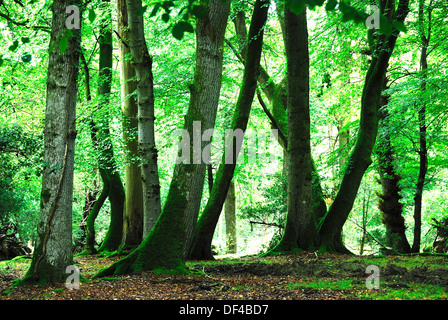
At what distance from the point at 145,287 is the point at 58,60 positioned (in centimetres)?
316

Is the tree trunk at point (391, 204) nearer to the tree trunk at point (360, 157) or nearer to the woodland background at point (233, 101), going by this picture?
the woodland background at point (233, 101)

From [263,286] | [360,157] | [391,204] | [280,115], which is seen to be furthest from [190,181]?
[391,204]

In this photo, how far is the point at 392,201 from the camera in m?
12.5

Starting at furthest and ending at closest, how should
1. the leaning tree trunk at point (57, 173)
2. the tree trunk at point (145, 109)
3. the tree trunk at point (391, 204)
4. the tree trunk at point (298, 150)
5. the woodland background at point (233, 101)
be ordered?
the tree trunk at point (391, 204)
the tree trunk at point (298, 150)
the woodland background at point (233, 101)
the tree trunk at point (145, 109)
the leaning tree trunk at point (57, 173)

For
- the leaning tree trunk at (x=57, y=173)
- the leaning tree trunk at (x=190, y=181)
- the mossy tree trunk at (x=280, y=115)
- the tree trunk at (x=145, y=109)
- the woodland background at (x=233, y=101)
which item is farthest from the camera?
the mossy tree trunk at (x=280, y=115)

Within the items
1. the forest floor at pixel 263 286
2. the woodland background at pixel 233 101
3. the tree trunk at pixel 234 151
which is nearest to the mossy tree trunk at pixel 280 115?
the woodland background at pixel 233 101

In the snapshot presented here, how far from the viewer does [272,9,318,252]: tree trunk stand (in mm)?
9688

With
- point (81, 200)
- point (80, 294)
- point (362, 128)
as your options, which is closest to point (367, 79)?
point (362, 128)

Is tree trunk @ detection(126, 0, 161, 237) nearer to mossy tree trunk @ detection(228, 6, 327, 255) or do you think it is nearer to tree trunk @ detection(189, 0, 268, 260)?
tree trunk @ detection(189, 0, 268, 260)

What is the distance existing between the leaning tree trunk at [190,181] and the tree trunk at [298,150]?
150 inches

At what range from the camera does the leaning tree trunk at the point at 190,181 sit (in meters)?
6.04

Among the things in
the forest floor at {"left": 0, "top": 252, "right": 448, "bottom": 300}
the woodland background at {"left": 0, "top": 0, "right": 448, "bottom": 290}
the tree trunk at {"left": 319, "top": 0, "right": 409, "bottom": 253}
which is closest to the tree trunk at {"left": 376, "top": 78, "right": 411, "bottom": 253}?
the woodland background at {"left": 0, "top": 0, "right": 448, "bottom": 290}

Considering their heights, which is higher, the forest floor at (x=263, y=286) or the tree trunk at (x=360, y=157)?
the tree trunk at (x=360, y=157)
